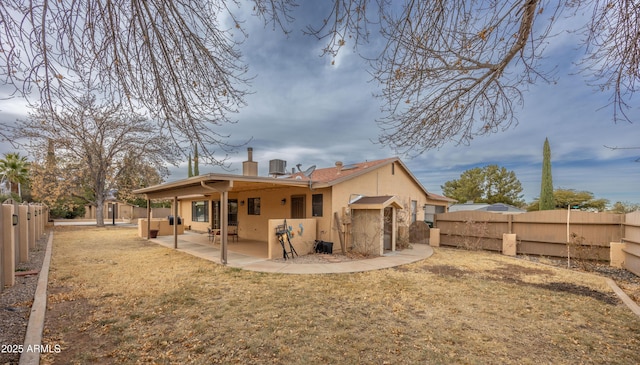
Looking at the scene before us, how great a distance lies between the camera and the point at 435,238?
509 inches

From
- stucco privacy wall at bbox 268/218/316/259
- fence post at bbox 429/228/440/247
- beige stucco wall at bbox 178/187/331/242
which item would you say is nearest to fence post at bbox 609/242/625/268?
fence post at bbox 429/228/440/247

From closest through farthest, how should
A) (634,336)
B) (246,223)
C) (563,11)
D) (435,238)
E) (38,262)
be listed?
1. (563,11)
2. (634,336)
3. (38,262)
4. (435,238)
5. (246,223)

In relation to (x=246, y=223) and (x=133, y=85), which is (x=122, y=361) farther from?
(x=246, y=223)

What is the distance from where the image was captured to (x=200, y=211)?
58.9 ft

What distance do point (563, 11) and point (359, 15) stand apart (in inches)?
92.4

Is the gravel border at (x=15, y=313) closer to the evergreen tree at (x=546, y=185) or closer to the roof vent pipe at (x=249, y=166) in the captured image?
the roof vent pipe at (x=249, y=166)

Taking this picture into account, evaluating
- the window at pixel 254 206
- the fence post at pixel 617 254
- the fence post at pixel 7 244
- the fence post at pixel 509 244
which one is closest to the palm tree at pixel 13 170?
the window at pixel 254 206

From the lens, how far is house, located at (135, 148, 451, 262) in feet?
31.1

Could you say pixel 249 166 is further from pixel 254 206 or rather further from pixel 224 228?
pixel 224 228

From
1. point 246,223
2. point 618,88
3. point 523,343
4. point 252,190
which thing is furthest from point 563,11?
point 246,223

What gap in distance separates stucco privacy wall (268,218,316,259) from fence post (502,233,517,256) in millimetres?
6335

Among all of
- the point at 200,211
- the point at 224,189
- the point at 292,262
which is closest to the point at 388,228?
the point at 292,262

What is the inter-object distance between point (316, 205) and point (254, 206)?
410cm

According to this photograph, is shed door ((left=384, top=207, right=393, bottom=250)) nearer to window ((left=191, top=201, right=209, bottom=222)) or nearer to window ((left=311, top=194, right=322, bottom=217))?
window ((left=311, top=194, right=322, bottom=217))
